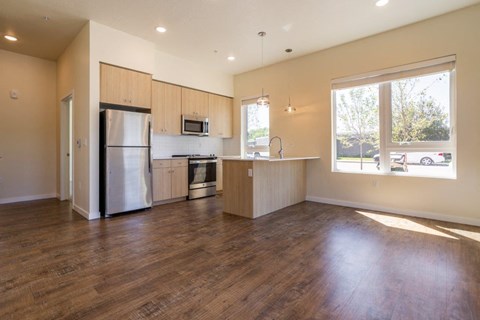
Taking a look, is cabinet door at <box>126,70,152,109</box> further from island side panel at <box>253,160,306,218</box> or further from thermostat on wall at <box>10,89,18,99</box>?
thermostat on wall at <box>10,89,18,99</box>

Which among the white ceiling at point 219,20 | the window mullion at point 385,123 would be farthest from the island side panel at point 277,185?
the white ceiling at point 219,20

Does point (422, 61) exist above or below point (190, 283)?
above

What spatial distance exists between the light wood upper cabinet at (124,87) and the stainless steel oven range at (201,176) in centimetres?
158

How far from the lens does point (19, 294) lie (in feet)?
6.01

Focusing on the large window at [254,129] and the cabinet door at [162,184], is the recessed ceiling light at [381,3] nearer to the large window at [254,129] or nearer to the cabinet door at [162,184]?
the large window at [254,129]

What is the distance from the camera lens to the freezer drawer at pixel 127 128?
12.5ft

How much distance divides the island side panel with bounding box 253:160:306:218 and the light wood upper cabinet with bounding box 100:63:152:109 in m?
2.44

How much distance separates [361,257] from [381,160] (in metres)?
2.41

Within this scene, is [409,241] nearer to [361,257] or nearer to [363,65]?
[361,257]

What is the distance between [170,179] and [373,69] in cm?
434

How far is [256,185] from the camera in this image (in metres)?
3.84

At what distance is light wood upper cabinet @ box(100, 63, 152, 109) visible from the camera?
3.91m

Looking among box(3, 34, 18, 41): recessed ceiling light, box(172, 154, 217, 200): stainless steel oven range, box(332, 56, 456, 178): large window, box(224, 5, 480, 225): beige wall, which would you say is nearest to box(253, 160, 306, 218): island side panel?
box(224, 5, 480, 225): beige wall

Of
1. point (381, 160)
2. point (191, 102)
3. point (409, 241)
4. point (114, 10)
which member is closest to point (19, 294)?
point (114, 10)
